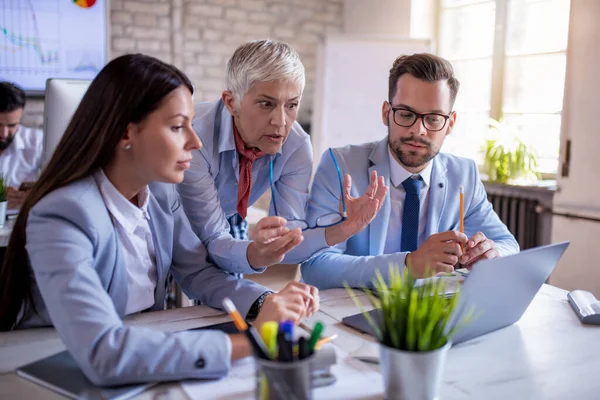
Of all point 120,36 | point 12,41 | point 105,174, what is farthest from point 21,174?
point 105,174

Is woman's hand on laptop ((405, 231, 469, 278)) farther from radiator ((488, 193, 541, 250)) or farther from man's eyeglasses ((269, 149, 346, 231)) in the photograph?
radiator ((488, 193, 541, 250))

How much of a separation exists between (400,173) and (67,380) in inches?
Answer: 47.7

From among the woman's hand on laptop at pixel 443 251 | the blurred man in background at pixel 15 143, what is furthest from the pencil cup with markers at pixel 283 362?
the blurred man in background at pixel 15 143

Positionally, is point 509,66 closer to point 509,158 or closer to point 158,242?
point 509,158

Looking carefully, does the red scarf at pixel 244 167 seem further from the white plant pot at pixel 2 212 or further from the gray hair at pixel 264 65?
the white plant pot at pixel 2 212

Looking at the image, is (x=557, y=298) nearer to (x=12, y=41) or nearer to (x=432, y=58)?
(x=432, y=58)

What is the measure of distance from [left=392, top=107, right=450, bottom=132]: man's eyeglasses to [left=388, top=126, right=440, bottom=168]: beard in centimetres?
4

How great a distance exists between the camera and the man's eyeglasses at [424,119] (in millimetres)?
1754

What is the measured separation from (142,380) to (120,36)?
3.84m

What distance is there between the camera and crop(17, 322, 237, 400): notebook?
Answer: 0.89 m

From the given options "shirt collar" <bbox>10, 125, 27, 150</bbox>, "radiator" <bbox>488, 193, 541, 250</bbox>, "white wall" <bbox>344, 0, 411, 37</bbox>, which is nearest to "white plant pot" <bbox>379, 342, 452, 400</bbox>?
"radiator" <bbox>488, 193, 541, 250</bbox>

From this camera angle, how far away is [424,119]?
5.77ft

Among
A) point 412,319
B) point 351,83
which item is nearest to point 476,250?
point 412,319

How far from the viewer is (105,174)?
3.90ft
